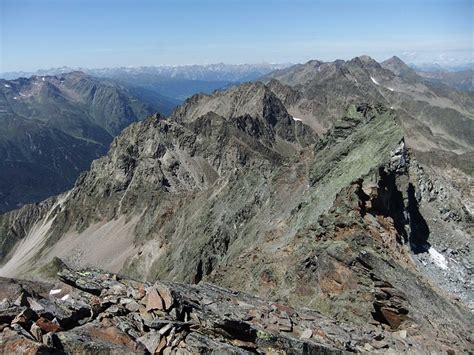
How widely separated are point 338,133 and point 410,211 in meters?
20.2

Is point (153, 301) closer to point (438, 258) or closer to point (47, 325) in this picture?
point (47, 325)

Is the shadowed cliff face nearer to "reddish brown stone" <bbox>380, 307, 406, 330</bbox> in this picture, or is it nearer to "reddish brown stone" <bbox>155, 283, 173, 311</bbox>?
"reddish brown stone" <bbox>380, 307, 406, 330</bbox>

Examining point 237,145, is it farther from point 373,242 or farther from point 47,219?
point 373,242

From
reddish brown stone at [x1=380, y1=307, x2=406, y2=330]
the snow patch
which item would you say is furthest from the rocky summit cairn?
the snow patch

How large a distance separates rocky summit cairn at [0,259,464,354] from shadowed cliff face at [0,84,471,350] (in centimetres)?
475

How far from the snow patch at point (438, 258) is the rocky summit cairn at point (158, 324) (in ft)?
55.3

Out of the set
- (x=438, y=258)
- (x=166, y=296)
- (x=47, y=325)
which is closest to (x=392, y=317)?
(x=166, y=296)

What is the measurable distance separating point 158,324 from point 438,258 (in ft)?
98.3

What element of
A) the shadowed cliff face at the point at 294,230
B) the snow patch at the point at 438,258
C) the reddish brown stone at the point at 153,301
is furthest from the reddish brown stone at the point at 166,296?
the snow patch at the point at 438,258

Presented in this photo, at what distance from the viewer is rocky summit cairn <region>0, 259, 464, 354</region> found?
50.6 feet

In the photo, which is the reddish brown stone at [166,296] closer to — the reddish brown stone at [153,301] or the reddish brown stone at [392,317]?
the reddish brown stone at [153,301]

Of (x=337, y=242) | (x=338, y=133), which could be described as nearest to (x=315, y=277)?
(x=337, y=242)

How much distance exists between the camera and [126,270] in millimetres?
90688

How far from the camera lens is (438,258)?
1599 inches
